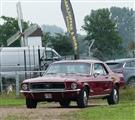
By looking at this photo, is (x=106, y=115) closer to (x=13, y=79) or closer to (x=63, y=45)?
(x=13, y=79)

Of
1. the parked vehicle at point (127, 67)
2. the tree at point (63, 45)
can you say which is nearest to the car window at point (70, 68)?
the parked vehicle at point (127, 67)

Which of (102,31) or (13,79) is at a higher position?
(102,31)

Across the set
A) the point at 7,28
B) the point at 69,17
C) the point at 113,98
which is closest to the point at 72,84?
the point at 113,98

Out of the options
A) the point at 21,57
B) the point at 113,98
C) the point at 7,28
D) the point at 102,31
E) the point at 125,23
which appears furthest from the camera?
the point at 125,23

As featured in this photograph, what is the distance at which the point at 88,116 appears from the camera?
1527cm

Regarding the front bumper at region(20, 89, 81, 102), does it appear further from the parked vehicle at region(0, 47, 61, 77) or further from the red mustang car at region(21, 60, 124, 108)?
the parked vehicle at region(0, 47, 61, 77)

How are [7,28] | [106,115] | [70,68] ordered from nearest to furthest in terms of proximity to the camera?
[106,115] < [70,68] < [7,28]

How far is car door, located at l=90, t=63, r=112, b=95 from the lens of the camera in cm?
2029

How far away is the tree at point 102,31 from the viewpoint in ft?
221

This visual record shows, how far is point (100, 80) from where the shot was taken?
20.7m

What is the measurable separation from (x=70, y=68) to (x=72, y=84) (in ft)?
4.89

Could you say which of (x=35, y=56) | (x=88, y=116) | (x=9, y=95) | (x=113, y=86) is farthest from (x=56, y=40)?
(x=88, y=116)

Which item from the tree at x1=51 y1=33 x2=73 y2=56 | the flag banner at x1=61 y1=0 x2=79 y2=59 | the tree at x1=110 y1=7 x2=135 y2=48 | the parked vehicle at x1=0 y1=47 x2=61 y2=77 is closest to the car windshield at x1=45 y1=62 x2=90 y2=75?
the flag banner at x1=61 y1=0 x2=79 y2=59

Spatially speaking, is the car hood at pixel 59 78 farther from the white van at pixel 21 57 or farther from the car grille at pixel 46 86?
the white van at pixel 21 57
